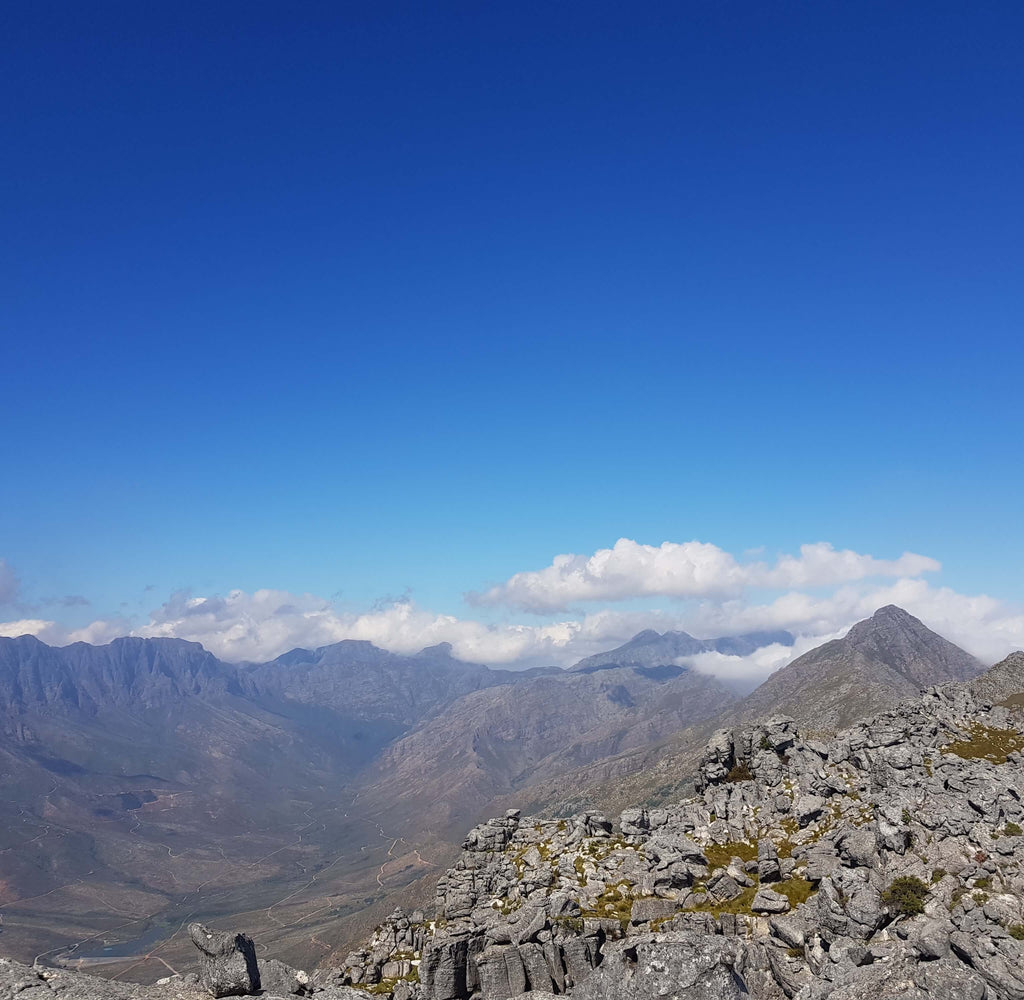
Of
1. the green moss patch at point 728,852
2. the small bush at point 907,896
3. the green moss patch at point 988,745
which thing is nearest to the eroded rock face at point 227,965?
the small bush at point 907,896

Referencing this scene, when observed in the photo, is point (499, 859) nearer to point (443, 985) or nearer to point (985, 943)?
point (443, 985)

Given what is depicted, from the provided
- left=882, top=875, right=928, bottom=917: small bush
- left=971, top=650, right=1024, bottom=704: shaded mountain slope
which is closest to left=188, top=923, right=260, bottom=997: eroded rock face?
left=882, top=875, right=928, bottom=917: small bush

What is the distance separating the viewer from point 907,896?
58.4 metres

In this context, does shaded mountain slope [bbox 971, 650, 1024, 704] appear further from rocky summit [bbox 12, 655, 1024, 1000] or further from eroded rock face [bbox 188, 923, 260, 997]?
eroded rock face [bbox 188, 923, 260, 997]

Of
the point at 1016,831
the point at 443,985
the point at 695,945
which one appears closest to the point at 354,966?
the point at 443,985

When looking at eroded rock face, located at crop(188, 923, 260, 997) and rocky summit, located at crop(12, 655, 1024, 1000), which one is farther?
rocky summit, located at crop(12, 655, 1024, 1000)

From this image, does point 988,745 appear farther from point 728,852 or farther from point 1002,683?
point 1002,683

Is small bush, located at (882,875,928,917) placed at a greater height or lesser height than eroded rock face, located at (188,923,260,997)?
lesser

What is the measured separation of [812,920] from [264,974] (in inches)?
1885

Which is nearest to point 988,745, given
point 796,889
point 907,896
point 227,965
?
point 796,889

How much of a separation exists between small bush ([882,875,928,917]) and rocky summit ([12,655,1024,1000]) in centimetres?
24

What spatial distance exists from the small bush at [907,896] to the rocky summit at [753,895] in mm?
236

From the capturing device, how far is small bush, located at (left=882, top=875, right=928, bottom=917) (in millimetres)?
57000

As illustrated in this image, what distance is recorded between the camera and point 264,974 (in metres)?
38.2
